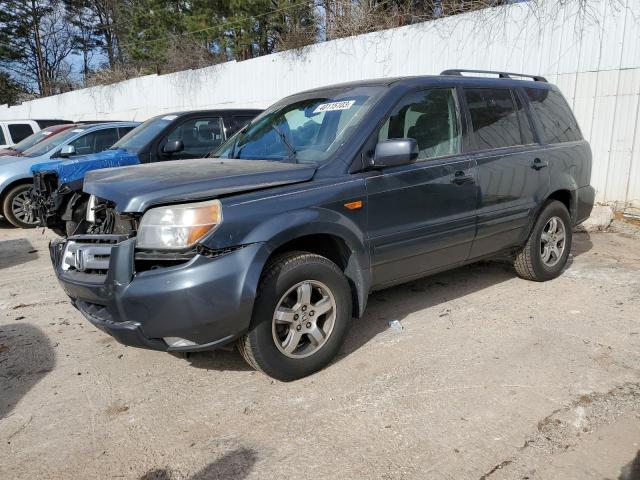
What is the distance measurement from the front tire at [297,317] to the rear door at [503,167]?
1572mm

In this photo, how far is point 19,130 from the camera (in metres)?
13.1

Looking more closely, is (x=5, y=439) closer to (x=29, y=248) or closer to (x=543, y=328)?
(x=543, y=328)

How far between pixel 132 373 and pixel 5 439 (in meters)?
0.82

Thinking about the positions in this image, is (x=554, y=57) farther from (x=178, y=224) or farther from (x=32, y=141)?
(x=32, y=141)

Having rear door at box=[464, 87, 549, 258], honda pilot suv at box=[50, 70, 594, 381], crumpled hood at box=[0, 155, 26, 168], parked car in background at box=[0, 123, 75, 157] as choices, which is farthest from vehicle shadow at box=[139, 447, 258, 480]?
parked car in background at box=[0, 123, 75, 157]

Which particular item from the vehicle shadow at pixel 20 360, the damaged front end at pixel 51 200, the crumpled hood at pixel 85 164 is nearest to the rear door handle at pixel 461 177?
the vehicle shadow at pixel 20 360

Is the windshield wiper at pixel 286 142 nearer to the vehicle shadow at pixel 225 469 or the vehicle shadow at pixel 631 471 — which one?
the vehicle shadow at pixel 225 469

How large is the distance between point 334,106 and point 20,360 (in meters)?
2.93

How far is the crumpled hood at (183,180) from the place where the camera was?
9.36 feet

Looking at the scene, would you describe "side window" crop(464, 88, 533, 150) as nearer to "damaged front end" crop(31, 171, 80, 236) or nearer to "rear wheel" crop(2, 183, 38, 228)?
"damaged front end" crop(31, 171, 80, 236)

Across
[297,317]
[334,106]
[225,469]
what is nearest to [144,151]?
[334,106]

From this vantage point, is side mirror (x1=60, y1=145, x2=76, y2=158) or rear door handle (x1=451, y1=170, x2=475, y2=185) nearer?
rear door handle (x1=451, y1=170, x2=475, y2=185)

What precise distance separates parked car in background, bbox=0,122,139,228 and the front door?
574 centimetres

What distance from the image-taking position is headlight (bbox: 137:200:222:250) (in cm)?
279
